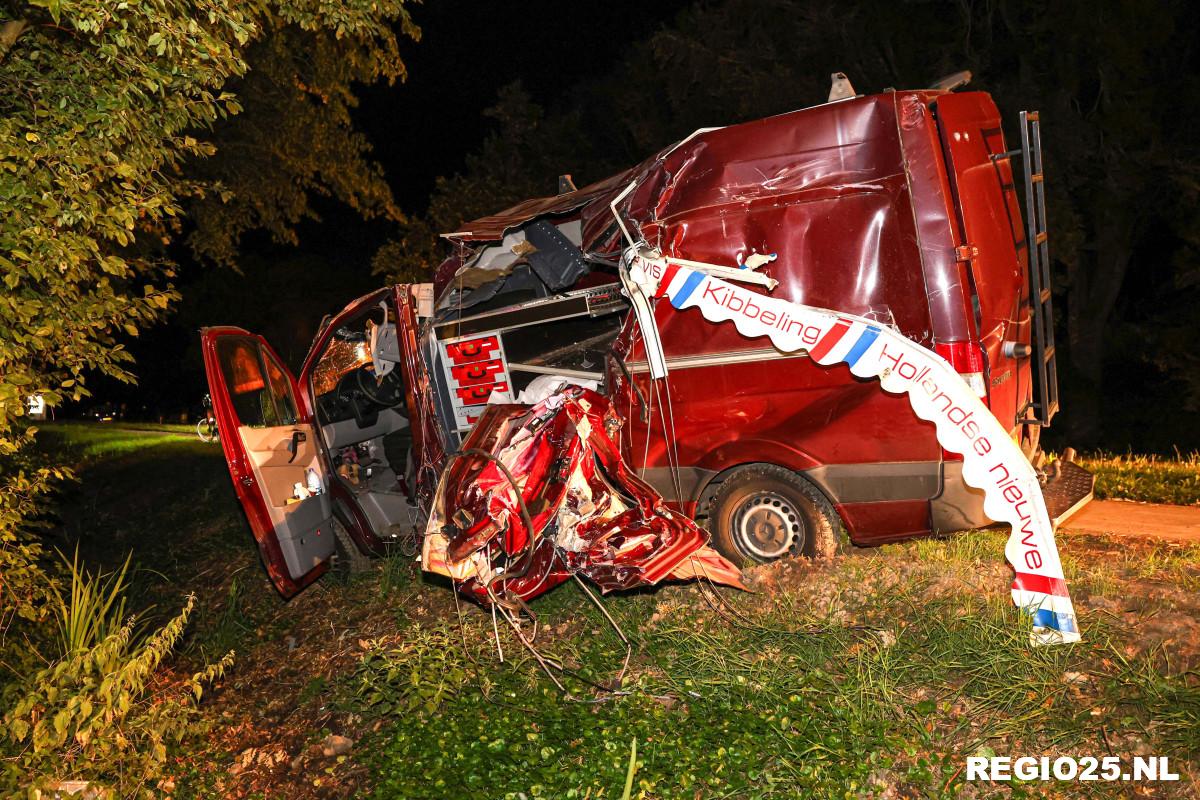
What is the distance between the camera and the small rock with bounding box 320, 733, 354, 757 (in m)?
5.30

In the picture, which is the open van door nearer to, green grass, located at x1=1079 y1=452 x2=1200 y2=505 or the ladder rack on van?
the ladder rack on van

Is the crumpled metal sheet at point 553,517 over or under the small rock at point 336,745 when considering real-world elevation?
over

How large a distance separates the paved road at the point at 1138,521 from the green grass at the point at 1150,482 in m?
0.17

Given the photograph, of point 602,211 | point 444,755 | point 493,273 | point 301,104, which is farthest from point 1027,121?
point 301,104

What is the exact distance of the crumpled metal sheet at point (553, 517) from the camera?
5283mm

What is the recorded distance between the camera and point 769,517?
19.7 feet

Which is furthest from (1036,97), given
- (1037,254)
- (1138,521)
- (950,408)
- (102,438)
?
(102,438)

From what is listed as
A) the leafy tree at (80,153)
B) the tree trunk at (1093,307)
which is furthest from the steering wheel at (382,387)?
the tree trunk at (1093,307)

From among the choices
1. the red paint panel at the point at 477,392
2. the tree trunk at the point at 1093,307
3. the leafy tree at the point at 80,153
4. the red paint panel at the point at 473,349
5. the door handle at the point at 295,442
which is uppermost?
the leafy tree at the point at 80,153

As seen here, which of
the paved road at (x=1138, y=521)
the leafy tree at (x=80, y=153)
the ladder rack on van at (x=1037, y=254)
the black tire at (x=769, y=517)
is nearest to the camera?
the leafy tree at (x=80, y=153)

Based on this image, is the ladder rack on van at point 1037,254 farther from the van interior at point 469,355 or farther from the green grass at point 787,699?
the van interior at point 469,355

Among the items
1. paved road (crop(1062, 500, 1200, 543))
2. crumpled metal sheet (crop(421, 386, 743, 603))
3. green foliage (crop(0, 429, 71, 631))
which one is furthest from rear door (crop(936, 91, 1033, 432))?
green foliage (crop(0, 429, 71, 631))

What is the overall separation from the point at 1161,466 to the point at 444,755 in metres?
7.11

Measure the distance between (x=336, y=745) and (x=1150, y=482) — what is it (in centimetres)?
687
